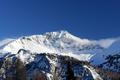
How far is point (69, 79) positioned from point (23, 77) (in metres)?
21.5

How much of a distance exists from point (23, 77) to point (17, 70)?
179 cm

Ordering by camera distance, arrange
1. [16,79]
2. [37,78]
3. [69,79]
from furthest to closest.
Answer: [16,79]
[37,78]
[69,79]

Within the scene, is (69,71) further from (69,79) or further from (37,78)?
(37,78)

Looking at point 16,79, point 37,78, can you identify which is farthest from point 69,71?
point 16,79

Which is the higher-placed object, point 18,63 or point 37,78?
point 18,63

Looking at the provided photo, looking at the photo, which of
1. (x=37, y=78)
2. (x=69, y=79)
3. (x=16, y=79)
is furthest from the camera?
(x=16, y=79)

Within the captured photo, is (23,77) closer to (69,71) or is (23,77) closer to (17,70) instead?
(17,70)

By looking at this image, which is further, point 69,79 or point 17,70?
point 17,70

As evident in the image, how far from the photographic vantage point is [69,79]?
63875 mm

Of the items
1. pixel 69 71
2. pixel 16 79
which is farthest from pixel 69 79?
pixel 16 79

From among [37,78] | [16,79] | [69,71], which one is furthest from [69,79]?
[16,79]

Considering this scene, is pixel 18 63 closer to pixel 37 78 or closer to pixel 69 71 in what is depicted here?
pixel 37 78

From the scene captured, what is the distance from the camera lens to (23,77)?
83.6 meters

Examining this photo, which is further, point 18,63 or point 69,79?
point 18,63
